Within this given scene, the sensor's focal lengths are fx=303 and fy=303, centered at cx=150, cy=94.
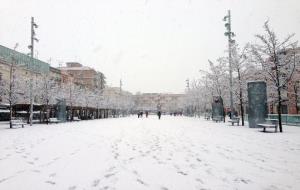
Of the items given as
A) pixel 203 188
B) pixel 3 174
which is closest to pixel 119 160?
pixel 3 174

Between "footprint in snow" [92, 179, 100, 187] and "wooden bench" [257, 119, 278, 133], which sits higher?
"wooden bench" [257, 119, 278, 133]

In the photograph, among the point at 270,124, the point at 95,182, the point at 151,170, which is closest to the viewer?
the point at 95,182

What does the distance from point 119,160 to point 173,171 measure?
2.27 meters

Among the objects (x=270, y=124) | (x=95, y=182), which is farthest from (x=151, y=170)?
(x=270, y=124)

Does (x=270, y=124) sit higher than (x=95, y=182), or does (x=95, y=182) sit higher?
(x=270, y=124)

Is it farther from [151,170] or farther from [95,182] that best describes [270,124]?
[95,182]

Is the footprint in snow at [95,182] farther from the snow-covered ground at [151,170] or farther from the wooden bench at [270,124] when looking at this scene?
the wooden bench at [270,124]

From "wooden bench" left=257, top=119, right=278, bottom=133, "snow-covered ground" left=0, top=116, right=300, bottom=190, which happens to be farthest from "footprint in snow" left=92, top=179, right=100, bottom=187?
"wooden bench" left=257, top=119, right=278, bottom=133

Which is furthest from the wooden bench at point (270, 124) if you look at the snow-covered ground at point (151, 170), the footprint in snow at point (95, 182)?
the footprint in snow at point (95, 182)

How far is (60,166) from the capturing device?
8.19 metres

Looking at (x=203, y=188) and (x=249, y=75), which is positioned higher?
(x=249, y=75)

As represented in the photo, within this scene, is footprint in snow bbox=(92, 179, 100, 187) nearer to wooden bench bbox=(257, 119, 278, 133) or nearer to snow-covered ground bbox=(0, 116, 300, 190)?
snow-covered ground bbox=(0, 116, 300, 190)

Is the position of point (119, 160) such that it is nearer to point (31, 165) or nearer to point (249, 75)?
point (31, 165)

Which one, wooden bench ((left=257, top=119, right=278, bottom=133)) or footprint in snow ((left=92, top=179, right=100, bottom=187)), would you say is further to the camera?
wooden bench ((left=257, top=119, right=278, bottom=133))
